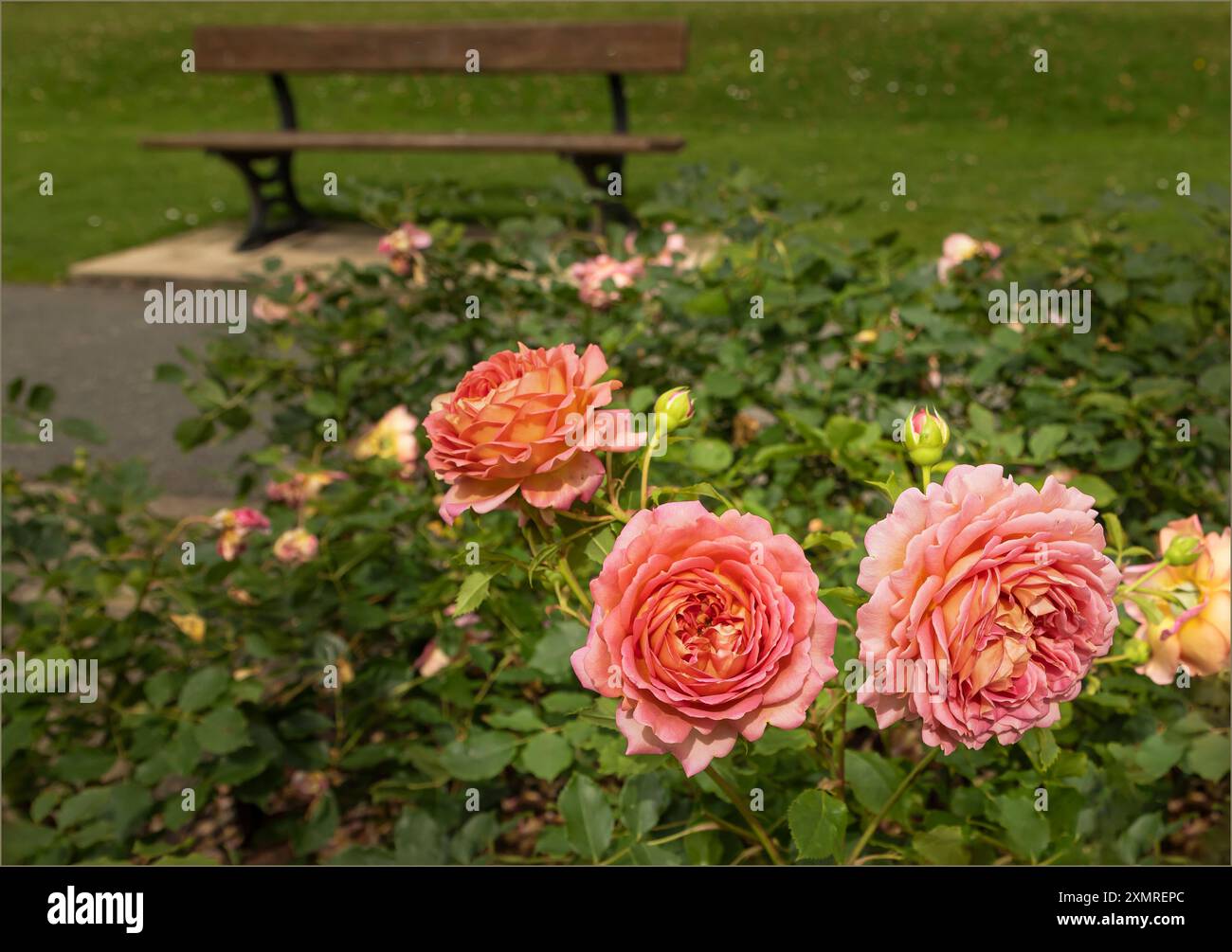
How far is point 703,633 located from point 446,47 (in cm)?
732

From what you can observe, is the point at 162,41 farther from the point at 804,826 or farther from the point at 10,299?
the point at 804,826

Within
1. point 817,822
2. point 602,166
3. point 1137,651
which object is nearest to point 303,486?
point 817,822

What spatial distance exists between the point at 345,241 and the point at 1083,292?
6198 millimetres

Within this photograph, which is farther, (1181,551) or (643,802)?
(643,802)

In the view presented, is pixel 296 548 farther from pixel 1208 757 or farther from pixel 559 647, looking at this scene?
pixel 1208 757

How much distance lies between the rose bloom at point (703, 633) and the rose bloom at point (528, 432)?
0.31ft

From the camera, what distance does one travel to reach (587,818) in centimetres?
112

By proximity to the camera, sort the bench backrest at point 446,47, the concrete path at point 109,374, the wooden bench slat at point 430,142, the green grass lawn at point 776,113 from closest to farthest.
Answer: the concrete path at point 109,374, the wooden bench slat at point 430,142, the bench backrest at point 446,47, the green grass lawn at point 776,113

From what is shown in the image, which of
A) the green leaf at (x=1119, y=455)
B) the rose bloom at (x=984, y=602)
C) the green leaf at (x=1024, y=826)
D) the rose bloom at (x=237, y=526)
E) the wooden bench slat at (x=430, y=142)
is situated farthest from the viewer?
the wooden bench slat at (x=430, y=142)

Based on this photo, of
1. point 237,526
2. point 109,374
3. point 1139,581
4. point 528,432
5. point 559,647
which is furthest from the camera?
point 109,374

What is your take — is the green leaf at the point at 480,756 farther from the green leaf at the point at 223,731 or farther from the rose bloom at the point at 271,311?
the rose bloom at the point at 271,311

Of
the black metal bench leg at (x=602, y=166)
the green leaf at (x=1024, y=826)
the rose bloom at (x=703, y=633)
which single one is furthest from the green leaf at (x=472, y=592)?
the black metal bench leg at (x=602, y=166)

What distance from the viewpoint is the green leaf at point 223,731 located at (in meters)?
1.39
